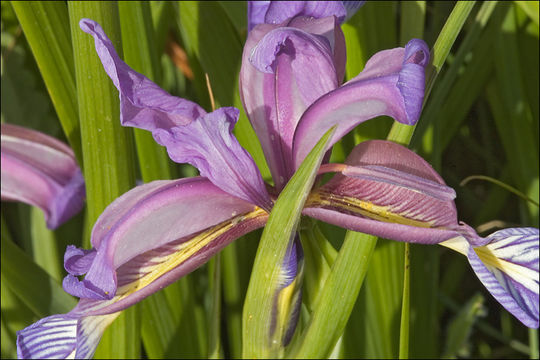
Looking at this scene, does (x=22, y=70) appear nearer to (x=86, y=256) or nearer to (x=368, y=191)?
(x=86, y=256)

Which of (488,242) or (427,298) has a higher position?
(488,242)

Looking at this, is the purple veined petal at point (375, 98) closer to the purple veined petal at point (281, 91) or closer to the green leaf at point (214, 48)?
the purple veined petal at point (281, 91)

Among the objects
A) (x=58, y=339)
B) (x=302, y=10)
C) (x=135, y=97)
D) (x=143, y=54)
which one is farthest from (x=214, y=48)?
(x=58, y=339)

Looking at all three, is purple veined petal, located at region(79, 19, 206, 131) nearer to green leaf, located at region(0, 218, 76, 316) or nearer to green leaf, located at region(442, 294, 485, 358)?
green leaf, located at region(0, 218, 76, 316)

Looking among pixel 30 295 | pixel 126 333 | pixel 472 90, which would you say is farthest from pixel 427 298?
pixel 30 295

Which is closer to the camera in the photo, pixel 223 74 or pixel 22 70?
pixel 223 74

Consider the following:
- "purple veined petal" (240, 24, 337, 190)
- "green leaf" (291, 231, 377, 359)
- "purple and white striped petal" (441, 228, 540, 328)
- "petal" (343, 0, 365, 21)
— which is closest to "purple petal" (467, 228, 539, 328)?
"purple and white striped petal" (441, 228, 540, 328)
